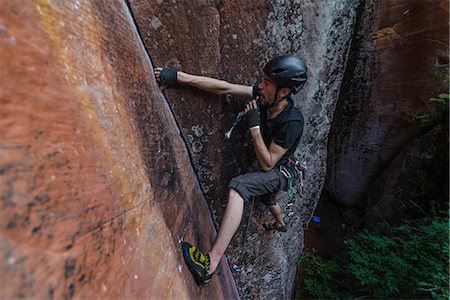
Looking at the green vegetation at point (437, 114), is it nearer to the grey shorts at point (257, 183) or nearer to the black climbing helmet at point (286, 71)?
the black climbing helmet at point (286, 71)

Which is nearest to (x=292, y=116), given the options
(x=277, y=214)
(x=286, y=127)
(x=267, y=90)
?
(x=286, y=127)

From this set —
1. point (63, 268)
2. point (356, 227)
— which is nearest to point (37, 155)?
point (63, 268)

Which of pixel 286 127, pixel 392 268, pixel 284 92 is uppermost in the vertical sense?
pixel 284 92

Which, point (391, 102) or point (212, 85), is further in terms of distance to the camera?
point (391, 102)

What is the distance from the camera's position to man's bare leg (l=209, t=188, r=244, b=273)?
2.33 m

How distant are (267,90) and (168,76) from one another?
97 cm

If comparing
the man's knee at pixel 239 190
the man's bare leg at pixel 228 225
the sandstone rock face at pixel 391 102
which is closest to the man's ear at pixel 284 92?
the man's knee at pixel 239 190

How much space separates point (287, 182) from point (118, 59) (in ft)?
6.68

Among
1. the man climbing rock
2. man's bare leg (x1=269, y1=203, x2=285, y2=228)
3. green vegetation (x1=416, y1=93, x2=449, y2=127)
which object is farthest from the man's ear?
green vegetation (x1=416, y1=93, x2=449, y2=127)

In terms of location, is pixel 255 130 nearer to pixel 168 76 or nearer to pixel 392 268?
pixel 168 76

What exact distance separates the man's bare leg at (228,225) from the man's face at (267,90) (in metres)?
0.97

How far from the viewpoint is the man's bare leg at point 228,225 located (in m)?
2.33

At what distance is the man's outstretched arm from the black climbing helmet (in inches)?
10.8

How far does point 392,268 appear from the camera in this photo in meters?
4.61
